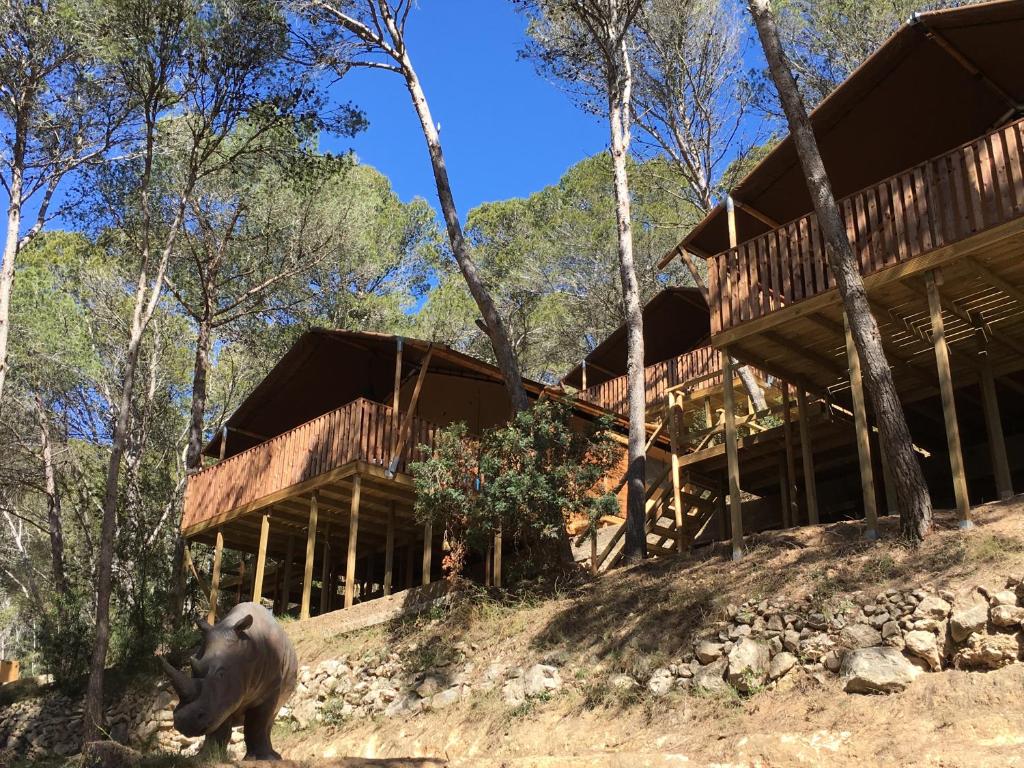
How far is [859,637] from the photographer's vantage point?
9688mm

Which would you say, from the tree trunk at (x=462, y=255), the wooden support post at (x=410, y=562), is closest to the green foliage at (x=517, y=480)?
the tree trunk at (x=462, y=255)

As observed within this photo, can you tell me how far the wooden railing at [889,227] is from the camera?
1134cm

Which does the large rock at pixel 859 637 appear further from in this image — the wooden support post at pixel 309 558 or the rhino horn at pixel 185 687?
the wooden support post at pixel 309 558

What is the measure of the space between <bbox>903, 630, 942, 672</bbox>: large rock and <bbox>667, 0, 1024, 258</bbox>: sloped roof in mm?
7552

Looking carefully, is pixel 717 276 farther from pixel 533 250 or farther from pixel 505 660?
pixel 533 250

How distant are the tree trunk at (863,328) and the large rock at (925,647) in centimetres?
182

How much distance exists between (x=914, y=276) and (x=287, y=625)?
11.0 meters

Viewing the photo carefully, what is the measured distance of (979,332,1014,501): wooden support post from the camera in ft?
42.6

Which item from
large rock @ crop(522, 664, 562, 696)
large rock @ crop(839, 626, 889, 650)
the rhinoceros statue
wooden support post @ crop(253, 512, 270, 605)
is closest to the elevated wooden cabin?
large rock @ crop(839, 626, 889, 650)

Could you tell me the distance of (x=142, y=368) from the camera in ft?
85.7

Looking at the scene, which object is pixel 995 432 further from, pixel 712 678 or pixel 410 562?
pixel 410 562

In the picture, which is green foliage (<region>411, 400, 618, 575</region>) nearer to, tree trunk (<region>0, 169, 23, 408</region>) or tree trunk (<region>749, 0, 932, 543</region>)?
tree trunk (<region>749, 0, 932, 543</region>)

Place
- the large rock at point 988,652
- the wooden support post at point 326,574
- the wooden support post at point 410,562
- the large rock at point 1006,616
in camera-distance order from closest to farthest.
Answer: the large rock at point 988,652 → the large rock at point 1006,616 → the wooden support post at point 410,562 → the wooden support post at point 326,574

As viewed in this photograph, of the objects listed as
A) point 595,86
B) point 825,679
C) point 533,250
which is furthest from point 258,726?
point 533,250
